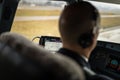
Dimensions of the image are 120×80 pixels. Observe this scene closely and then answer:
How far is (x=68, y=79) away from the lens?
42.8 inches

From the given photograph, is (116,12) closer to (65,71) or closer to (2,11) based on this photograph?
(2,11)

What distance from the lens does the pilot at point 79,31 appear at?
1.39m

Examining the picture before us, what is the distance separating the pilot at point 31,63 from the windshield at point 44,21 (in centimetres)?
239

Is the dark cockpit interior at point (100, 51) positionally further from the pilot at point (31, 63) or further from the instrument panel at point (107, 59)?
the pilot at point (31, 63)

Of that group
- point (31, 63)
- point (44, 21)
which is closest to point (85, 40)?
point (31, 63)

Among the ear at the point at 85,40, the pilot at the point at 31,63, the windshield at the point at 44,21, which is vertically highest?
the pilot at the point at 31,63

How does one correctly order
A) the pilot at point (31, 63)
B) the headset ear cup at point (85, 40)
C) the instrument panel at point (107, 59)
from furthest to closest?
the instrument panel at point (107, 59) < the headset ear cup at point (85, 40) < the pilot at point (31, 63)

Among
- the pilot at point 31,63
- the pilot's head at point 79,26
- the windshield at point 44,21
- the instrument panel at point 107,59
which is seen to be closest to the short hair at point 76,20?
the pilot's head at point 79,26

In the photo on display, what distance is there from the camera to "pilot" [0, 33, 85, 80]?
3.58 ft

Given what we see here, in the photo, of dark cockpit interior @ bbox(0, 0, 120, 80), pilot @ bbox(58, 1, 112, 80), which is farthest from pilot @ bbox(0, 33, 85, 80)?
dark cockpit interior @ bbox(0, 0, 120, 80)

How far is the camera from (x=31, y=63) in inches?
44.9

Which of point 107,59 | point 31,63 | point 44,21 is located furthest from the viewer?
point 44,21

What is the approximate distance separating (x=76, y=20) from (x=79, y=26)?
30 millimetres

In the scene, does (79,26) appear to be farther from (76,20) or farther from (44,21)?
(44,21)
